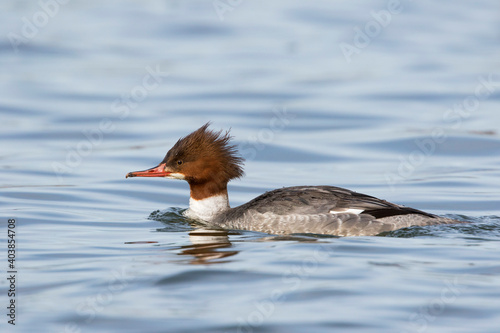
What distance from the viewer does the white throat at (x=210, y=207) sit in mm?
10156

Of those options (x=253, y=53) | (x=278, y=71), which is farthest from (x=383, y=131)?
(x=253, y=53)

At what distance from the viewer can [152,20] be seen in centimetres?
2595

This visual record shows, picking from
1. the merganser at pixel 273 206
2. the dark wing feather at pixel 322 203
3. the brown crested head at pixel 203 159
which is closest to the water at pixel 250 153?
the merganser at pixel 273 206

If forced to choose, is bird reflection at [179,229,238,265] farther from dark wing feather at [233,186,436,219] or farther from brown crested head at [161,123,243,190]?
brown crested head at [161,123,243,190]

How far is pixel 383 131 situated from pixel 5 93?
27.3 ft

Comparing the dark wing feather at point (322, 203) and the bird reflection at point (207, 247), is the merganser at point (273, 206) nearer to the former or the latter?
the dark wing feather at point (322, 203)

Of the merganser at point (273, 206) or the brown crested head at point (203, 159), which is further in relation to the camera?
the brown crested head at point (203, 159)

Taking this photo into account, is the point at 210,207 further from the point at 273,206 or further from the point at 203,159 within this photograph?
the point at 273,206

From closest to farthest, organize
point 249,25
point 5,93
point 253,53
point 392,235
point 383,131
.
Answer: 1. point 392,235
2. point 383,131
3. point 5,93
4. point 253,53
5. point 249,25

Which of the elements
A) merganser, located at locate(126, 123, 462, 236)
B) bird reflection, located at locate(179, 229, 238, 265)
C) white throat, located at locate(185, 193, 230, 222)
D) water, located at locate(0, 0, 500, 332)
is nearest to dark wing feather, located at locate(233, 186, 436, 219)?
merganser, located at locate(126, 123, 462, 236)

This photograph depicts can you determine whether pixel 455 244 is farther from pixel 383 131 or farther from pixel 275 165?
pixel 383 131

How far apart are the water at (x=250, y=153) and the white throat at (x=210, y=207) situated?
273mm

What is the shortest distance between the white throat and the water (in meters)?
0.27

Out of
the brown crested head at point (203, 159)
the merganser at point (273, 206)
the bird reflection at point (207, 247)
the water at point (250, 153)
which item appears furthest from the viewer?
the brown crested head at point (203, 159)
